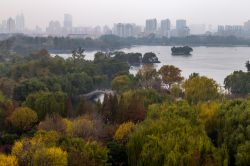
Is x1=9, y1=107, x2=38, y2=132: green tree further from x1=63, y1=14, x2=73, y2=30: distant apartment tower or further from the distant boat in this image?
x1=63, y1=14, x2=73, y2=30: distant apartment tower

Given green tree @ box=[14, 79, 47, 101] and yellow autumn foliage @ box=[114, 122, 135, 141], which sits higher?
green tree @ box=[14, 79, 47, 101]

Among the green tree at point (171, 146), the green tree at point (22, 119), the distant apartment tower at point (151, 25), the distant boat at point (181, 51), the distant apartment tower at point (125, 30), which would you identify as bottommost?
the green tree at point (22, 119)

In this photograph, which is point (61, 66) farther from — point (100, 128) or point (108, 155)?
point (108, 155)

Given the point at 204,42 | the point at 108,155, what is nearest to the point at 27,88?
the point at 108,155

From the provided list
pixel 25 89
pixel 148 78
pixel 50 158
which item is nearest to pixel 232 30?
pixel 148 78

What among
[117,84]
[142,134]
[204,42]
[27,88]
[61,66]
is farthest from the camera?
[204,42]

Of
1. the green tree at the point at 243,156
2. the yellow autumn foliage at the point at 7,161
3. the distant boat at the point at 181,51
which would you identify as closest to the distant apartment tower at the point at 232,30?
the distant boat at the point at 181,51

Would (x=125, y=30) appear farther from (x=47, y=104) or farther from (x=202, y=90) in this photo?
(x=47, y=104)

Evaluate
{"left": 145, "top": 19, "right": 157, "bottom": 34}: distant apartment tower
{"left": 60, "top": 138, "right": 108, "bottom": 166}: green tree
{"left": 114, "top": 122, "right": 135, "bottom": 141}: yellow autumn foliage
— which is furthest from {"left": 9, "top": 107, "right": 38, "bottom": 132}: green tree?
{"left": 145, "top": 19, "right": 157, "bottom": 34}: distant apartment tower

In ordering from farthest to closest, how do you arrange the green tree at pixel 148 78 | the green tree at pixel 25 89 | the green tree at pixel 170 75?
the green tree at pixel 148 78
the green tree at pixel 170 75
the green tree at pixel 25 89

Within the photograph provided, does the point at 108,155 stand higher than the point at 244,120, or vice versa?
the point at 244,120

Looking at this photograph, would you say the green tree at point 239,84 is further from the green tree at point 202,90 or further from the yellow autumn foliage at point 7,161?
the yellow autumn foliage at point 7,161
